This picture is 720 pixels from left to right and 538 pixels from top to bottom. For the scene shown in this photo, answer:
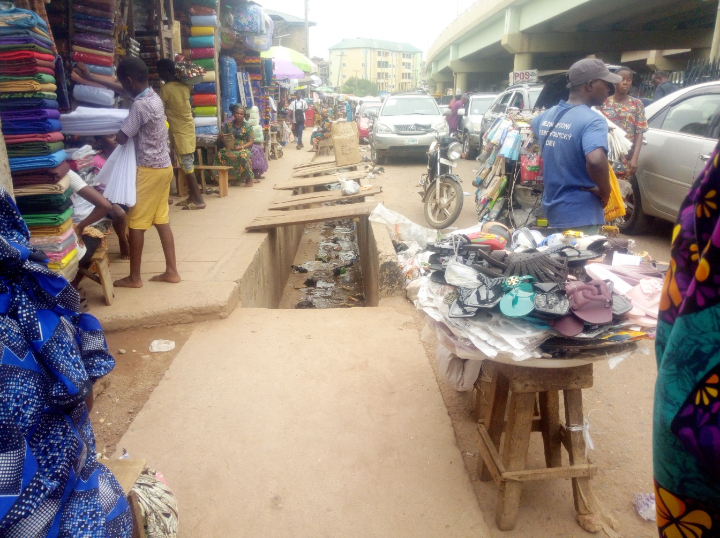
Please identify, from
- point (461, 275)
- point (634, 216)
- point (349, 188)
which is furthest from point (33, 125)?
point (634, 216)

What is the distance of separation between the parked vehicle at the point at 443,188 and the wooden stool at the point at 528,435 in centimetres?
486

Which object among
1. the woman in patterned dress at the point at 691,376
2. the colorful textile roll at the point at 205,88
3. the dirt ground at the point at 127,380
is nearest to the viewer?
the woman in patterned dress at the point at 691,376

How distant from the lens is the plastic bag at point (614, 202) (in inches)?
132

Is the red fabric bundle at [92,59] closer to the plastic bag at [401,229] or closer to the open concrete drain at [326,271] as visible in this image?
the plastic bag at [401,229]

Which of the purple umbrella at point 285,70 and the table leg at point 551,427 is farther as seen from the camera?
the purple umbrella at point 285,70

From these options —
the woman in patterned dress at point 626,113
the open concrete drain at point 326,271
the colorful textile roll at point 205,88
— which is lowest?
the open concrete drain at point 326,271

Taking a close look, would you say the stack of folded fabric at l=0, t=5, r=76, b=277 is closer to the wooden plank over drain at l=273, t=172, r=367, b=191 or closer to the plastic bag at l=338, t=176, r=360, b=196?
the plastic bag at l=338, t=176, r=360, b=196

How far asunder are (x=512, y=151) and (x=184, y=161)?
13.8ft

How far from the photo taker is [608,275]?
1.99 m

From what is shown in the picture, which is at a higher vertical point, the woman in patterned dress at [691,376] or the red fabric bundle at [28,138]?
the red fabric bundle at [28,138]

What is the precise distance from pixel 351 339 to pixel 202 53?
6.10 meters

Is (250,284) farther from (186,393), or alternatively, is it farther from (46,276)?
(46,276)

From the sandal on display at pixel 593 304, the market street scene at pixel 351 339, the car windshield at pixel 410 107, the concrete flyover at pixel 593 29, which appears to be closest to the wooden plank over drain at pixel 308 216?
the market street scene at pixel 351 339

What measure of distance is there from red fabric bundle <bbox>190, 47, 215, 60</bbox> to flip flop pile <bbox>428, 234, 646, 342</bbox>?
23.1ft
